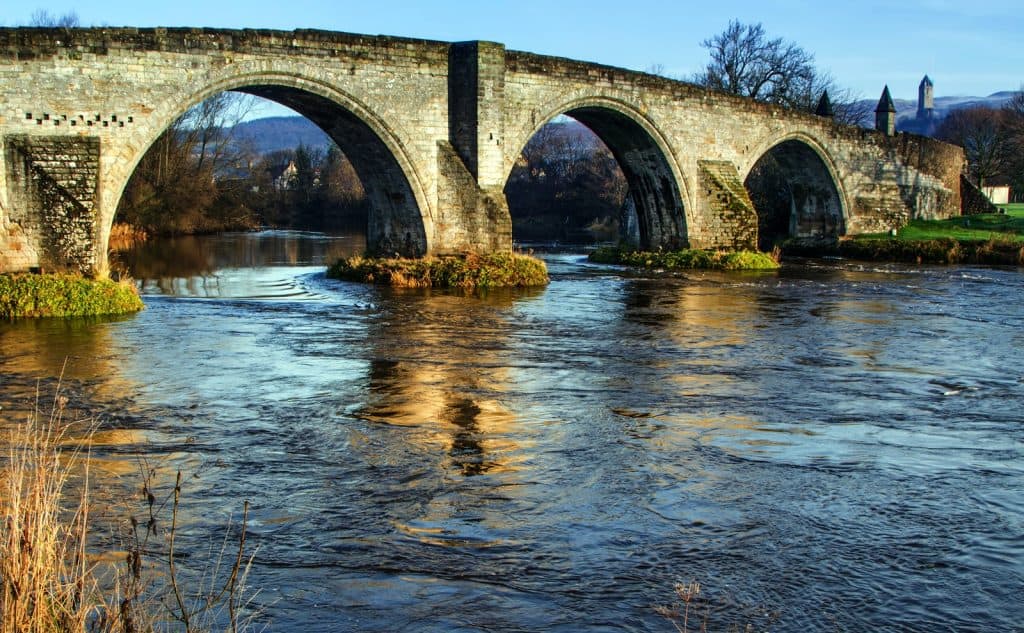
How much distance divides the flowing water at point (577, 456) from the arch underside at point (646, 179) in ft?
34.6

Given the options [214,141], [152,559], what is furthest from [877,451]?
[214,141]

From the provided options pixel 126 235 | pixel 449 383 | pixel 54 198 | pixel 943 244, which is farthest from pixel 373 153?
pixel 126 235

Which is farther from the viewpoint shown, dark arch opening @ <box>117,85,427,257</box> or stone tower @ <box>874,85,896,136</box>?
stone tower @ <box>874,85,896,136</box>

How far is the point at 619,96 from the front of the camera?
23938 millimetres

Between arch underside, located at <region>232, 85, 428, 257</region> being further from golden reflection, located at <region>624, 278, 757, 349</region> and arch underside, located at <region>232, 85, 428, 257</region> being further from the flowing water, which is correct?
the flowing water

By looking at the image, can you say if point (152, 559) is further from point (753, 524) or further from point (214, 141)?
point (214, 141)

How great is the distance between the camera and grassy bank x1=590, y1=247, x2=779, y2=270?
25.9 m

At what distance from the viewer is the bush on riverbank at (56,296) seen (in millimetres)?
14586

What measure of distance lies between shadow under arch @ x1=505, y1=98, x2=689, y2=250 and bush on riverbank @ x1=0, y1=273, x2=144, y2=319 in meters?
12.4

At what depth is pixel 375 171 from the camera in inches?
824

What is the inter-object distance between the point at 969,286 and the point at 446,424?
55.4ft

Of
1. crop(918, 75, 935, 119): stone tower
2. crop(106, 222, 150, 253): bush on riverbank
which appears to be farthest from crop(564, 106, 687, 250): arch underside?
crop(918, 75, 935, 119): stone tower

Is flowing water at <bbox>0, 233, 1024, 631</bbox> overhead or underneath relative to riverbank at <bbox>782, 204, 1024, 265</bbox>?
underneath

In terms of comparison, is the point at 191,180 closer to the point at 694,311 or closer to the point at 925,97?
the point at 694,311
